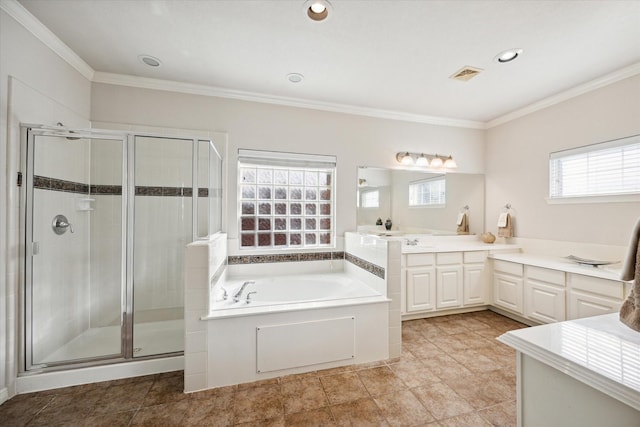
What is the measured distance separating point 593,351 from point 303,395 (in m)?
1.59

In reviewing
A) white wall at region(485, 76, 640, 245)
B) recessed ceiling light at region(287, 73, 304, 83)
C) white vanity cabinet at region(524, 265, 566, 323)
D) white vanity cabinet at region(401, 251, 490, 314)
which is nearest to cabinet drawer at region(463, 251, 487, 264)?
white vanity cabinet at region(401, 251, 490, 314)

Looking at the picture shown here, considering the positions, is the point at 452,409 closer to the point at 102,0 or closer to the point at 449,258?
the point at 449,258

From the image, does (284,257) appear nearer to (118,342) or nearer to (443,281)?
(118,342)

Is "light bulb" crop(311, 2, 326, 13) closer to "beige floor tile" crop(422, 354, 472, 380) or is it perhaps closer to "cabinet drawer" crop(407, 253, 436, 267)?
"cabinet drawer" crop(407, 253, 436, 267)

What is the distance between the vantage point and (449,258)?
9.98ft

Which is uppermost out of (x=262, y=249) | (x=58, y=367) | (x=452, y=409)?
(x=262, y=249)

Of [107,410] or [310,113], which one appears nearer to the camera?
[107,410]

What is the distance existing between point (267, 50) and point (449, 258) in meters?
2.85

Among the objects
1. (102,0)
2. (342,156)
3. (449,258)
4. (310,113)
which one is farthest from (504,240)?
(102,0)

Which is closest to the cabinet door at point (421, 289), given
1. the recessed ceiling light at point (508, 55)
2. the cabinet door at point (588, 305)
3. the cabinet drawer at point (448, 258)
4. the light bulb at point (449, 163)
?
the cabinet drawer at point (448, 258)

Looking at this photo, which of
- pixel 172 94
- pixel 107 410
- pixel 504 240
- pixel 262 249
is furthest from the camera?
pixel 504 240

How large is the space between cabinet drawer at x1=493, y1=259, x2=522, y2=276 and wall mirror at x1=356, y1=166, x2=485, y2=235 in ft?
2.23

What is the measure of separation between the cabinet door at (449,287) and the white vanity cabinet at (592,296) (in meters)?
0.95

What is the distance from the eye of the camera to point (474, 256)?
3.14 metres
